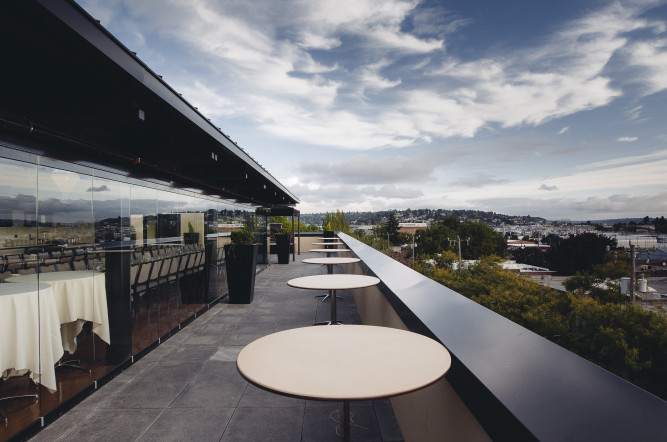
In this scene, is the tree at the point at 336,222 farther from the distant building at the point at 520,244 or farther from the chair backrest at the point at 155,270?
the distant building at the point at 520,244

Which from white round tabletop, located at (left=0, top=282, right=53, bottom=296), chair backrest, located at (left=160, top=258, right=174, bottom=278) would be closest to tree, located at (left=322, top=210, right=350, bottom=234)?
chair backrest, located at (left=160, top=258, right=174, bottom=278)

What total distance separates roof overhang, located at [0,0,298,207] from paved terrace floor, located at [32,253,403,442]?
7.81 feet

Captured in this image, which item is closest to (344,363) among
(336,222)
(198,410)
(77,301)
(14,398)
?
(198,410)

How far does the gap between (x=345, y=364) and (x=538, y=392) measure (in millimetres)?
763

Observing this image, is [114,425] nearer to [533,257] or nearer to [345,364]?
[345,364]

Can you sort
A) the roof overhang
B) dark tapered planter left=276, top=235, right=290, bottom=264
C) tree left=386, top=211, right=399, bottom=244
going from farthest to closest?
tree left=386, top=211, right=399, bottom=244 → dark tapered planter left=276, top=235, right=290, bottom=264 → the roof overhang

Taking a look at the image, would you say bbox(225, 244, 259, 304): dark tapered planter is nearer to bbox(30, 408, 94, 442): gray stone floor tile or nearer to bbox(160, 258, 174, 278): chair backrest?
bbox(160, 258, 174, 278): chair backrest

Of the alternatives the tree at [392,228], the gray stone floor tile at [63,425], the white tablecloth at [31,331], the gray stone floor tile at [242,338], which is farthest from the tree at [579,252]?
the white tablecloth at [31,331]

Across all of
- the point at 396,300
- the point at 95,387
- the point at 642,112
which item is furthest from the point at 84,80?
the point at 642,112

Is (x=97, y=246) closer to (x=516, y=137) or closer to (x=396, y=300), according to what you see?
(x=396, y=300)

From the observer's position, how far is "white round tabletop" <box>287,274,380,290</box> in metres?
3.85

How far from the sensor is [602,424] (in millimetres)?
854

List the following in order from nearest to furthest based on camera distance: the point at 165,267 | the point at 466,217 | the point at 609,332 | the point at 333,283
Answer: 1. the point at 333,283
2. the point at 165,267
3. the point at 609,332
4. the point at 466,217

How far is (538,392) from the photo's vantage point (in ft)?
3.41
